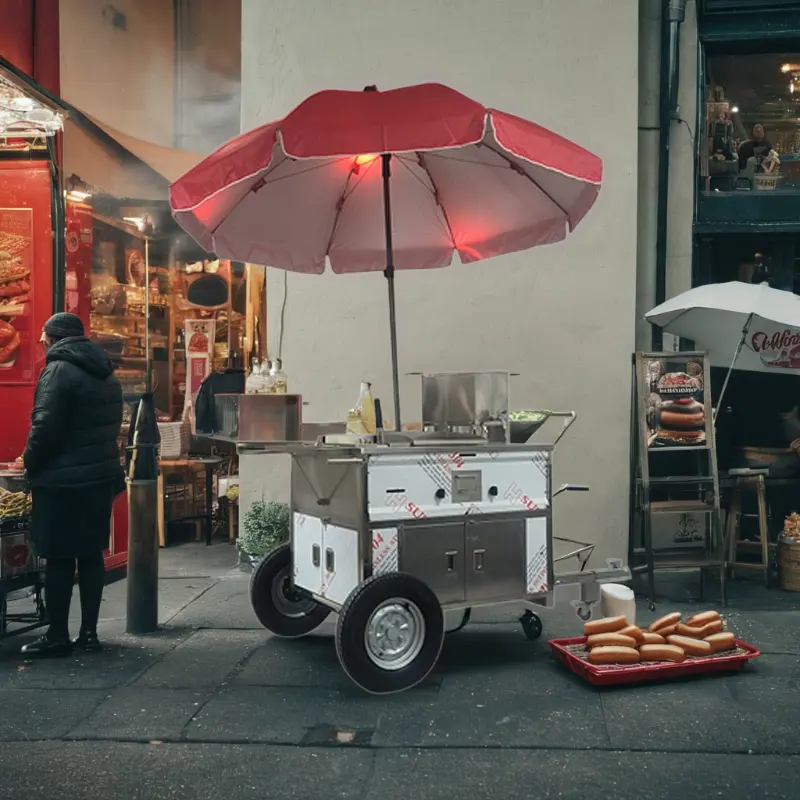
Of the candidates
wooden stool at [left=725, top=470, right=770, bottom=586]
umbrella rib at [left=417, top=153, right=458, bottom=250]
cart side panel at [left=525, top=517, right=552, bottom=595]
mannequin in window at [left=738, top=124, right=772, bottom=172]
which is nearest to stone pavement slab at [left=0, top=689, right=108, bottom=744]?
cart side panel at [left=525, top=517, right=552, bottom=595]

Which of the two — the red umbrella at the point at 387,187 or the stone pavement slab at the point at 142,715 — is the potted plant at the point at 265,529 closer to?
the red umbrella at the point at 387,187

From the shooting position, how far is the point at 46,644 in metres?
5.81

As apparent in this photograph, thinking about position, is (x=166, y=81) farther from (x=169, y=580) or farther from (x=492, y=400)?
(x=492, y=400)

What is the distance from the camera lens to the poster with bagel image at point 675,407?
712 centimetres

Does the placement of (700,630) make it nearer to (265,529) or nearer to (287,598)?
(287,598)

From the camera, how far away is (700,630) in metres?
5.50

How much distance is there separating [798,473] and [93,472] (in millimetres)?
5755

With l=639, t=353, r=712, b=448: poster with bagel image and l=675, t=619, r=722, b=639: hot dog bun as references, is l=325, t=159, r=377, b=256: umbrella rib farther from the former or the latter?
l=675, t=619, r=722, b=639: hot dog bun

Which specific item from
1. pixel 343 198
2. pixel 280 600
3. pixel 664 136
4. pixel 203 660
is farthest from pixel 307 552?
pixel 664 136

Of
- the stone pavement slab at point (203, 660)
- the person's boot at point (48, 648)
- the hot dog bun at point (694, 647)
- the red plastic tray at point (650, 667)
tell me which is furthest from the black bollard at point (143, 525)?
the hot dog bun at point (694, 647)

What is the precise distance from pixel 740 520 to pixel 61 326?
5801mm

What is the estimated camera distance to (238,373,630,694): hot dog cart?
516 centimetres

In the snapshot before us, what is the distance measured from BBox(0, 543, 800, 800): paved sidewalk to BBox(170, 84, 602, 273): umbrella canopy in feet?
8.91

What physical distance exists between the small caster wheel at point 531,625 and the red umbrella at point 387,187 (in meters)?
1.53
